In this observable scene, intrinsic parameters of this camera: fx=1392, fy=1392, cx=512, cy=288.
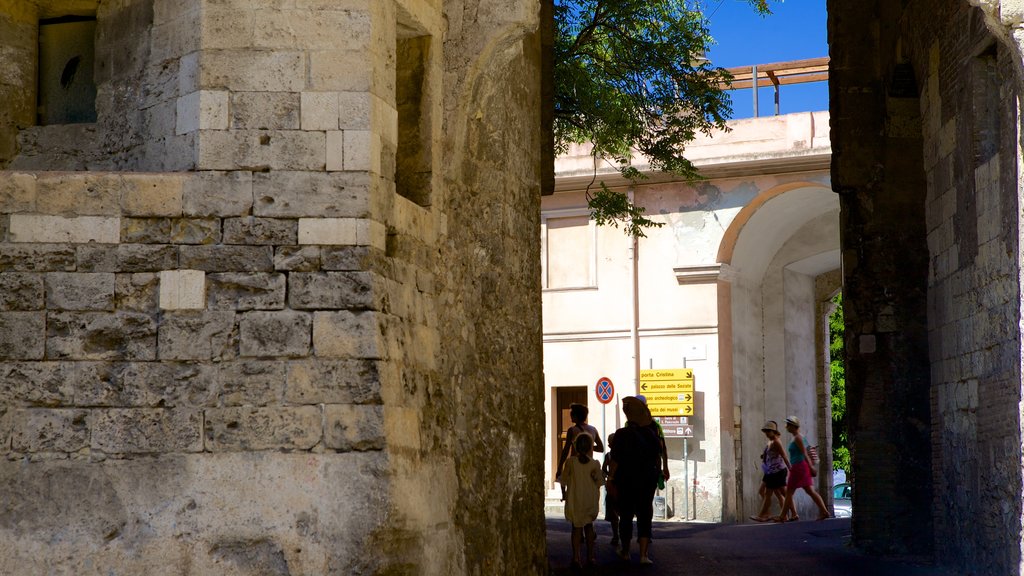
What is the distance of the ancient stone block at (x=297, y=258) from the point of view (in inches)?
241

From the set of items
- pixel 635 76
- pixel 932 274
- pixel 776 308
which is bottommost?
pixel 932 274

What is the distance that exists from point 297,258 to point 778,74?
16036 millimetres

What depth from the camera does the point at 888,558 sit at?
11398 millimetres

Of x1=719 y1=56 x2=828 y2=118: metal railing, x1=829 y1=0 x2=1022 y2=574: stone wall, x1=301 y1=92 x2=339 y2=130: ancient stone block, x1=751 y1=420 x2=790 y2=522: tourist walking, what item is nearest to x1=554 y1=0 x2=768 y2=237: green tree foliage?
x1=829 y1=0 x2=1022 y2=574: stone wall

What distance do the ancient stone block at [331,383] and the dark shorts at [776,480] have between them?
1127cm

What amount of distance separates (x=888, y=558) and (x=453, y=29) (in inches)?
249

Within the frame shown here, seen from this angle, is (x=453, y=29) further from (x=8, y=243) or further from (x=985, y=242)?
(x=985, y=242)

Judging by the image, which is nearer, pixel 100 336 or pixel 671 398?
pixel 100 336

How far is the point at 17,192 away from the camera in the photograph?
20.1ft

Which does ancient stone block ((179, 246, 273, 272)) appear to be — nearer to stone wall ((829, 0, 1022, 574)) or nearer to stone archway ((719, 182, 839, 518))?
stone wall ((829, 0, 1022, 574))

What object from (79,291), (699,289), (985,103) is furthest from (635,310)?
(79,291)

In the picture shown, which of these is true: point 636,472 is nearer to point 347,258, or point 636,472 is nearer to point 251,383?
point 347,258

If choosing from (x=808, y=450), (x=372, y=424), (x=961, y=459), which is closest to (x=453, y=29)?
(x=372, y=424)

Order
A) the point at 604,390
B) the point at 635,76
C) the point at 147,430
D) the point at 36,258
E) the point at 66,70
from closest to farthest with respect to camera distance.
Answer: the point at 147,430
the point at 36,258
the point at 66,70
the point at 635,76
the point at 604,390
